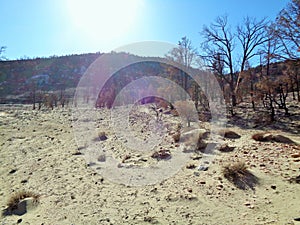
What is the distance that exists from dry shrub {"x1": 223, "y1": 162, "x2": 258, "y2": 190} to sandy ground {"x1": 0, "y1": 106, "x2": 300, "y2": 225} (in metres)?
0.14

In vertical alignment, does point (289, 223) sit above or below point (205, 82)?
below

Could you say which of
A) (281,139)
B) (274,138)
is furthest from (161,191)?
(281,139)

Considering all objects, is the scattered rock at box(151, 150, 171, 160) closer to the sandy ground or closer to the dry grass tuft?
the sandy ground

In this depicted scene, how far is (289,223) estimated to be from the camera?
3926mm

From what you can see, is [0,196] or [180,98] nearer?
[0,196]

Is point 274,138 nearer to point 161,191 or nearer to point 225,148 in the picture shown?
point 225,148

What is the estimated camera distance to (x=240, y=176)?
5758 mm

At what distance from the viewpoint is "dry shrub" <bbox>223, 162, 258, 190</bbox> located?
543cm

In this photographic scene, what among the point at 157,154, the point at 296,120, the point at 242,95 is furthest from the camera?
the point at 242,95

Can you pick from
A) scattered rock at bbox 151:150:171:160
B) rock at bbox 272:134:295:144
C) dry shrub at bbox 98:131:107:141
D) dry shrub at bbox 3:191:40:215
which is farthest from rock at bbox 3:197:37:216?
rock at bbox 272:134:295:144

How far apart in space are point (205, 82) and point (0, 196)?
58.4ft

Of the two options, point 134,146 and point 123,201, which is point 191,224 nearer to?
point 123,201

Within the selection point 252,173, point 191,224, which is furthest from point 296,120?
point 191,224

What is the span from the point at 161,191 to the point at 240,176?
192 cm
